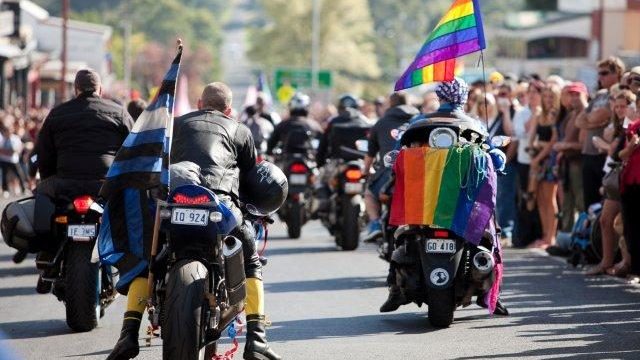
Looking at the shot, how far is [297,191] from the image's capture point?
22000 mm

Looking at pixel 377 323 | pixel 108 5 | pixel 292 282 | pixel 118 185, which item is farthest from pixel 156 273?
pixel 108 5

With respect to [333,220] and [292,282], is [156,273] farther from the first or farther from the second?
[333,220]

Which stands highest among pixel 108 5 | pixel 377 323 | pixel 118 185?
pixel 108 5

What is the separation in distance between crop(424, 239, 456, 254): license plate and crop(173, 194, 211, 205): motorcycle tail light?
3.11m

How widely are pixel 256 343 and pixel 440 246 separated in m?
2.48

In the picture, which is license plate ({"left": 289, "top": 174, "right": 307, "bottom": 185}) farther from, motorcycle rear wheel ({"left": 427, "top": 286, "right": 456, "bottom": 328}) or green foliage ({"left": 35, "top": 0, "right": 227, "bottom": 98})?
green foliage ({"left": 35, "top": 0, "right": 227, "bottom": 98})

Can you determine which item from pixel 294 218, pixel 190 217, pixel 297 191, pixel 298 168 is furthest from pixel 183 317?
pixel 298 168

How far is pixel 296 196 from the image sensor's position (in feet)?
71.9

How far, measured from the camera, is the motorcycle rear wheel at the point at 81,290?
12.1 metres

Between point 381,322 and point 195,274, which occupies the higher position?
point 195,274

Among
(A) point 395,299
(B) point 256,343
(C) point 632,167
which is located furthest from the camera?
(C) point 632,167

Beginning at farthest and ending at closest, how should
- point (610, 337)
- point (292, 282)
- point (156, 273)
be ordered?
point (292, 282)
point (610, 337)
point (156, 273)

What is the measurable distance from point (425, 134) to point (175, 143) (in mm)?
2953

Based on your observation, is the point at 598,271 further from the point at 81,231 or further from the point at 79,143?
the point at 81,231
